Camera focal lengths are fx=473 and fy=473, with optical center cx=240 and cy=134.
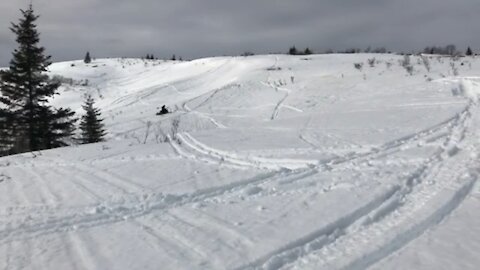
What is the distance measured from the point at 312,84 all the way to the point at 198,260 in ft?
65.9

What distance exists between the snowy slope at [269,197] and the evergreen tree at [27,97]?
42.9 ft

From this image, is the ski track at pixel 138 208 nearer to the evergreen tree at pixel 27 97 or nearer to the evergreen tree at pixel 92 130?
the evergreen tree at pixel 92 130

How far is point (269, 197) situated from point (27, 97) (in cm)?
1967

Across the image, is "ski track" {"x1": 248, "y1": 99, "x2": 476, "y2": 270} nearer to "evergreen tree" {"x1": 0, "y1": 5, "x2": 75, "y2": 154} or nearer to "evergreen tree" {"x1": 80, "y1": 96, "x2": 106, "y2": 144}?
"evergreen tree" {"x1": 80, "y1": 96, "x2": 106, "y2": 144}

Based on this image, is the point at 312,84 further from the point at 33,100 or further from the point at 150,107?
the point at 33,100

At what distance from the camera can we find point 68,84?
167 ft

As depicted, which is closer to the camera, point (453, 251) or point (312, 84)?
point (453, 251)

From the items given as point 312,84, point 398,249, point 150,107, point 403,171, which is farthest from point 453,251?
point 150,107

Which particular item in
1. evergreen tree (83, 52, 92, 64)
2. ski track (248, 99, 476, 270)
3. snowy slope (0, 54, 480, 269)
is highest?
evergreen tree (83, 52, 92, 64)

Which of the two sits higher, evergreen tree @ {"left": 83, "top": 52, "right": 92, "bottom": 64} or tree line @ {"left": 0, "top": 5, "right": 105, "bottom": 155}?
evergreen tree @ {"left": 83, "top": 52, "right": 92, "bottom": 64}

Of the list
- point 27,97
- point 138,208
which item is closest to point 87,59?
point 27,97

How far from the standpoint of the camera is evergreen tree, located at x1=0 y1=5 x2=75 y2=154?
21.8 meters

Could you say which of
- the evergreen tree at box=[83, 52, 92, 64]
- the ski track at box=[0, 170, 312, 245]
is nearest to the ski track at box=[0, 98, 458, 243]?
the ski track at box=[0, 170, 312, 245]

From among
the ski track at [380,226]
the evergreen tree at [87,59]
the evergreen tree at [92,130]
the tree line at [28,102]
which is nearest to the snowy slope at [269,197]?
the ski track at [380,226]
